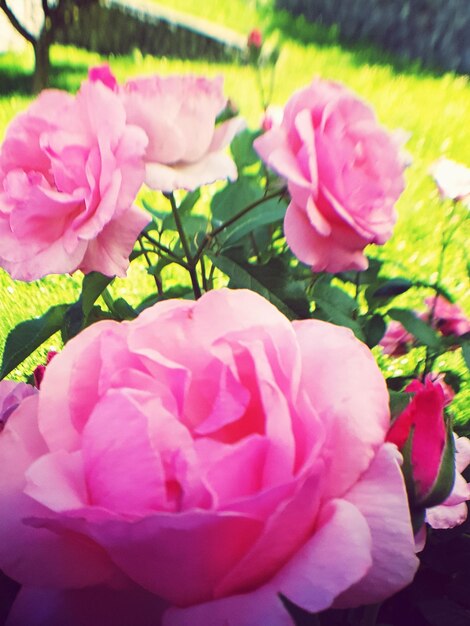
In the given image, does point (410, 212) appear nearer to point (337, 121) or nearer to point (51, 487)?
point (337, 121)

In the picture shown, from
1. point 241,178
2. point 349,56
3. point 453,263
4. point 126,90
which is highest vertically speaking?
point 126,90

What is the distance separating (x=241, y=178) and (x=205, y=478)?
49 cm

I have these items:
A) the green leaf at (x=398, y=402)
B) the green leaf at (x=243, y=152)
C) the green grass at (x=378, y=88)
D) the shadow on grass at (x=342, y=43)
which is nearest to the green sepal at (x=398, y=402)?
the green leaf at (x=398, y=402)

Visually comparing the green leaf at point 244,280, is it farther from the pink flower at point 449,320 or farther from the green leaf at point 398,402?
the pink flower at point 449,320

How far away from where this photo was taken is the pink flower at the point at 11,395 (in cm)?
37

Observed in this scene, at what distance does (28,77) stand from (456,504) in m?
2.40

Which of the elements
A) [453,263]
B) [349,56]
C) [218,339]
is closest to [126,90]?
[218,339]

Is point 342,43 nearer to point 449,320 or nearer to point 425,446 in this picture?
point 449,320

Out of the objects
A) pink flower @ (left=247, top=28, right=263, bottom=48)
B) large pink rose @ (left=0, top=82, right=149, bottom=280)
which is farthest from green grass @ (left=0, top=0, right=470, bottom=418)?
large pink rose @ (left=0, top=82, right=149, bottom=280)

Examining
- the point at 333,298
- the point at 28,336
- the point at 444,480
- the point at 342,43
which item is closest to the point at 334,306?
the point at 333,298

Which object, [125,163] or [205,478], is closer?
[205,478]

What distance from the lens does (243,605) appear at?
24 cm

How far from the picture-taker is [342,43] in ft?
9.04

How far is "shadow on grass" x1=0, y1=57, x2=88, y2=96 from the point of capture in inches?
93.4
